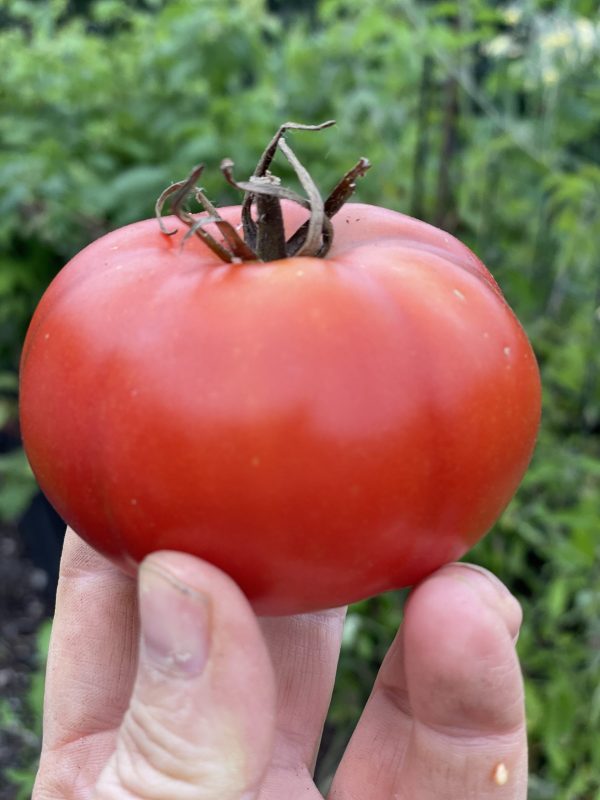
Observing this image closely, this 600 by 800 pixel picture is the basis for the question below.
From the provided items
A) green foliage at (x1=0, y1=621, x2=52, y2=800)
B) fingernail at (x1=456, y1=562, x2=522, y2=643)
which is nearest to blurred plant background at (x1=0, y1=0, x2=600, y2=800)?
green foliage at (x1=0, y1=621, x2=52, y2=800)

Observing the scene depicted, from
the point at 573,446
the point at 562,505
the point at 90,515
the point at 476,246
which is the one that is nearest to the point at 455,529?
the point at 90,515

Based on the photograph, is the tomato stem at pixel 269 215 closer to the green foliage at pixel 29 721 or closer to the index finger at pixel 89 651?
the index finger at pixel 89 651

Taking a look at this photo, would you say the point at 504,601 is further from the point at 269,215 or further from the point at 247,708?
the point at 269,215

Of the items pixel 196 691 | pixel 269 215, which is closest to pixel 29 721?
pixel 196 691

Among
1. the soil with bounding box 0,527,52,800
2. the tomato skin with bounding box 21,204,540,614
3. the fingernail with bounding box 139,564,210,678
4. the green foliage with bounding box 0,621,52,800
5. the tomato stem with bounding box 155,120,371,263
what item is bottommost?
the soil with bounding box 0,527,52,800

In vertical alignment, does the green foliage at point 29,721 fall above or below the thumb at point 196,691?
below

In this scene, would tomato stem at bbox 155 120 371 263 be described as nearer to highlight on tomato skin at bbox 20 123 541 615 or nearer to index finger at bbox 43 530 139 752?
highlight on tomato skin at bbox 20 123 541 615

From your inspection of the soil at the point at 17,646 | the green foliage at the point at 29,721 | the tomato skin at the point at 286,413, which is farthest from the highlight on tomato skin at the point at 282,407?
the soil at the point at 17,646
